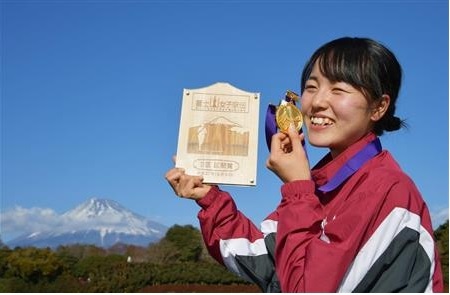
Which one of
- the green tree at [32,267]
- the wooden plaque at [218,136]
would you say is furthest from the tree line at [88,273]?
the wooden plaque at [218,136]

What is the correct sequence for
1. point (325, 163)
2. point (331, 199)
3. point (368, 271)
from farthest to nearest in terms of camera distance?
point (325, 163) < point (331, 199) < point (368, 271)

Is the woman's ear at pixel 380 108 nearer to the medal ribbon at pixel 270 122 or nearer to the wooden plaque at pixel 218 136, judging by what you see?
the medal ribbon at pixel 270 122

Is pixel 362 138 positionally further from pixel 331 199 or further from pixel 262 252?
pixel 262 252

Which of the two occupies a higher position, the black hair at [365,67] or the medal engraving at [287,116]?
the black hair at [365,67]

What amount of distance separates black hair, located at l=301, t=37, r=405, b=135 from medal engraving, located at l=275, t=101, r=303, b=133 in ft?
0.46

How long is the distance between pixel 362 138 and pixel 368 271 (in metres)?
0.46

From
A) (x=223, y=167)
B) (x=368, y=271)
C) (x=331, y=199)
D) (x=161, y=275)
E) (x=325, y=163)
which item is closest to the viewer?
(x=368, y=271)

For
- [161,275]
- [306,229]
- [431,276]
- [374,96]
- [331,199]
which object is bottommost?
[431,276]

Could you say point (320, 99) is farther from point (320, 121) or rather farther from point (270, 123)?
point (270, 123)

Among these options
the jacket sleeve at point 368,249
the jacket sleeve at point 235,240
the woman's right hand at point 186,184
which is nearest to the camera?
the jacket sleeve at point 368,249

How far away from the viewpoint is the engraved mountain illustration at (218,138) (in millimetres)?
2338

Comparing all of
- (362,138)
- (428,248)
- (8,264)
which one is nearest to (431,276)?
(428,248)

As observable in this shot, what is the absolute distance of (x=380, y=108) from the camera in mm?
1957

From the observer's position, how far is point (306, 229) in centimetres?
169
